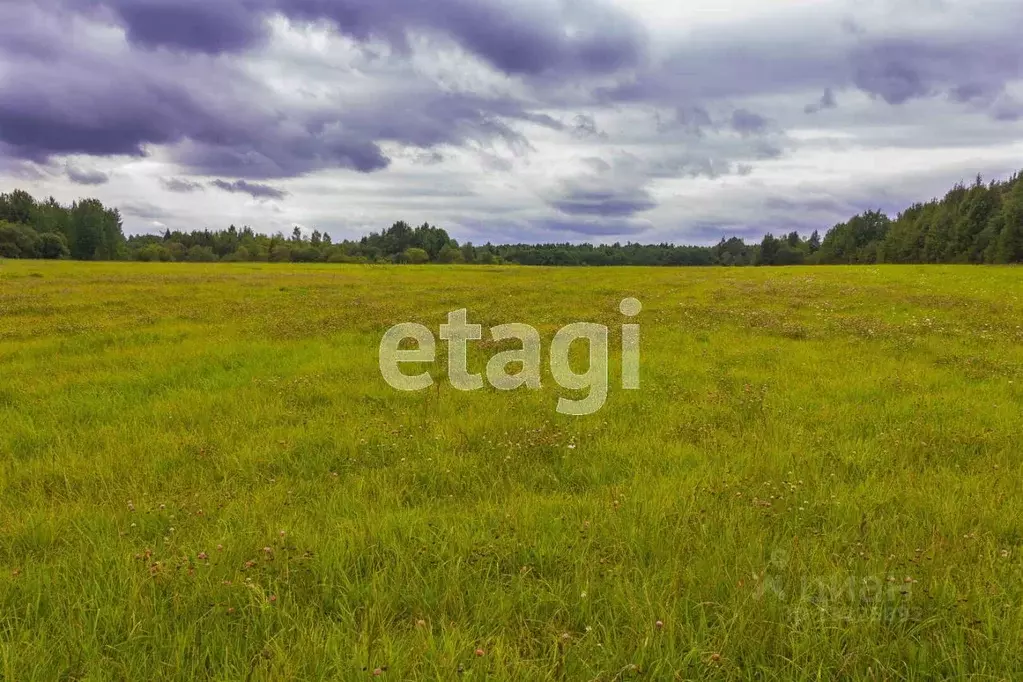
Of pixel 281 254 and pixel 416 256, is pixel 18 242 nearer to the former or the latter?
pixel 281 254

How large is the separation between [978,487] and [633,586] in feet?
12.9

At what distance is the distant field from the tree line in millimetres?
91418

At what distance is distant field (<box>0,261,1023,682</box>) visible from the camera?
3.05 metres

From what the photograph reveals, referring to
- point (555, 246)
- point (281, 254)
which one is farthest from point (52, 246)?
point (555, 246)

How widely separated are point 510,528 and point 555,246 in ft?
603

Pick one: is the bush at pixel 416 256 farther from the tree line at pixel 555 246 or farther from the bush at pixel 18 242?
the bush at pixel 18 242

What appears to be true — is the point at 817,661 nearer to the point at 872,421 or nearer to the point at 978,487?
the point at 978,487

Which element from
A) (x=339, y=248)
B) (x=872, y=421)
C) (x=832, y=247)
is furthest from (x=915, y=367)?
(x=339, y=248)

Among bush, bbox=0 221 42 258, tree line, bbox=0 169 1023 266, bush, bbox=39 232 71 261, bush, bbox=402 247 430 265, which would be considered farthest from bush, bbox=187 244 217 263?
bush, bbox=402 247 430 265

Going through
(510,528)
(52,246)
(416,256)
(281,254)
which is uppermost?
(52,246)

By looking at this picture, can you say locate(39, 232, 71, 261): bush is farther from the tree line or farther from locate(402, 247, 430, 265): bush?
locate(402, 247, 430, 265): bush

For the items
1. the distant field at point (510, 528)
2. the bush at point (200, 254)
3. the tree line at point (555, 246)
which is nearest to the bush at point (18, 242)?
the tree line at point (555, 246)

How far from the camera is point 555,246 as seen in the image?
604ft

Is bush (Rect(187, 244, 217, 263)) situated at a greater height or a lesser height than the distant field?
greater
